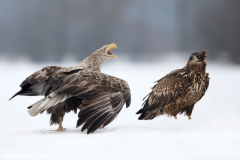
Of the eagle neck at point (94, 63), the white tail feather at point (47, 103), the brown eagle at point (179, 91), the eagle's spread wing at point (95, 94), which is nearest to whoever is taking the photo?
the eagle's spread wing at point (95, 94)

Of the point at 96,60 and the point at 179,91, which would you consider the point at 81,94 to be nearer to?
the point at 96,60

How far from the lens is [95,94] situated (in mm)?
4941

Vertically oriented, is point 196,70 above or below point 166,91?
above

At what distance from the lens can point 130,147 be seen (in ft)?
13.3

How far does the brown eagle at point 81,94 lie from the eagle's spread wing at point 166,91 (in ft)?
2.31

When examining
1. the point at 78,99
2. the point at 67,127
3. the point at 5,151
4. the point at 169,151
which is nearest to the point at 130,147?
the point at 169,151

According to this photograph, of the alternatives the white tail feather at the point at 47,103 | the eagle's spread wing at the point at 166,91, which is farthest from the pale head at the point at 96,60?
the white tail feather at the point at 47,103

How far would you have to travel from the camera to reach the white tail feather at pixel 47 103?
16.1ft

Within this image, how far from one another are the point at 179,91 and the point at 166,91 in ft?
0.47

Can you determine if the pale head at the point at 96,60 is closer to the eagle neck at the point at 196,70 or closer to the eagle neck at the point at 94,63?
the eagle neck at the point at 94,63

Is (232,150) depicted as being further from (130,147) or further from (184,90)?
(184,90)

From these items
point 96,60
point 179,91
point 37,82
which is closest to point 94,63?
point 96,60

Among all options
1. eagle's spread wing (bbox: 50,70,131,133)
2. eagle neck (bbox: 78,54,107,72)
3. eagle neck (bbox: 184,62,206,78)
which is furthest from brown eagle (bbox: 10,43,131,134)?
eagle neck (bbox: 184,62,206,78)

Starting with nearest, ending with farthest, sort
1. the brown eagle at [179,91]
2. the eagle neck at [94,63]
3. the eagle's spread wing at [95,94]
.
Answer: the eagle's spread wing at [95,94]
the brown eagle at [179,91]
the eagle neck at [94,63]
